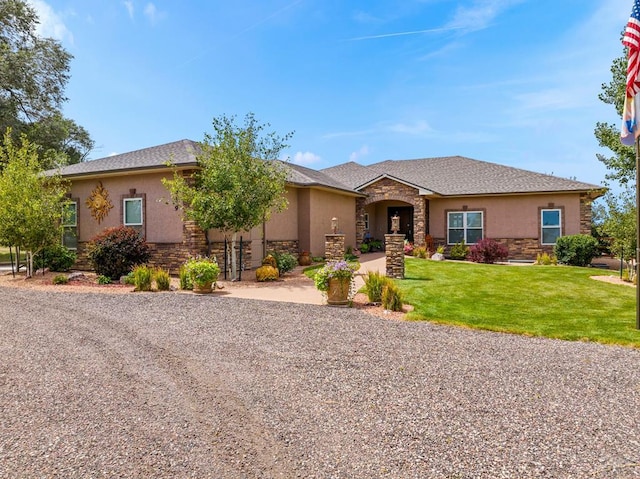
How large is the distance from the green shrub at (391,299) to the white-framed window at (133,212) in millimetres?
9880

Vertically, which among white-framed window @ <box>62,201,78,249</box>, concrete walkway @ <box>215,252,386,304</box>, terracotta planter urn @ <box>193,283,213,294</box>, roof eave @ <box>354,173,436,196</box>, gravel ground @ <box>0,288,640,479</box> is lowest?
gravel ground @ <box>0,288,640,479</box>

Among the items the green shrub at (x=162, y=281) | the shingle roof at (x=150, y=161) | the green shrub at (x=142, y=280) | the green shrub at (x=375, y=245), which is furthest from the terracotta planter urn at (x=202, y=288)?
the green shrub at (x=375, y=245)

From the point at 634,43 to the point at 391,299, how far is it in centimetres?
633

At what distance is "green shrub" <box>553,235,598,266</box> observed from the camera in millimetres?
17391

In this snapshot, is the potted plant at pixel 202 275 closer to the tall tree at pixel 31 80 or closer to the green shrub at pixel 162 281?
the green shrub at pixel 162 281

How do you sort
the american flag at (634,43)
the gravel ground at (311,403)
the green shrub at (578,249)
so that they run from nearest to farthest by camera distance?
the gravel ground at (311,403) → the american flag at (634,43) → the green shrub at (578,249)

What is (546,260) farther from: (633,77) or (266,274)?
(266,274)

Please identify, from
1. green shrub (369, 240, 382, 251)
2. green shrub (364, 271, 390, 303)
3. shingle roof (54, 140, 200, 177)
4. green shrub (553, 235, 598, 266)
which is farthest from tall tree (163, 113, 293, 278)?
green shrub (553, 235, 598, 266)

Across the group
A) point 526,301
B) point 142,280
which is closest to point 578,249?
point 526,301

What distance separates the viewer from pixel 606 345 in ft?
20.7

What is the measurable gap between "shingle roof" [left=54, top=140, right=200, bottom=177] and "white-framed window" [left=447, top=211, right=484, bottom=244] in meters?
12.8

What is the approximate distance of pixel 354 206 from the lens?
2280 centimetres

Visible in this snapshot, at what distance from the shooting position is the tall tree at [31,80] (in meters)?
24.4

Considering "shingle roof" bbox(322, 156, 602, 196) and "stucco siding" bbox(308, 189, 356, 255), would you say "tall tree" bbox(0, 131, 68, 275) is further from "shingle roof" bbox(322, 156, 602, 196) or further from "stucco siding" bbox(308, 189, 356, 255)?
"shingle roof" bbox(322, 156, 602, 196)
